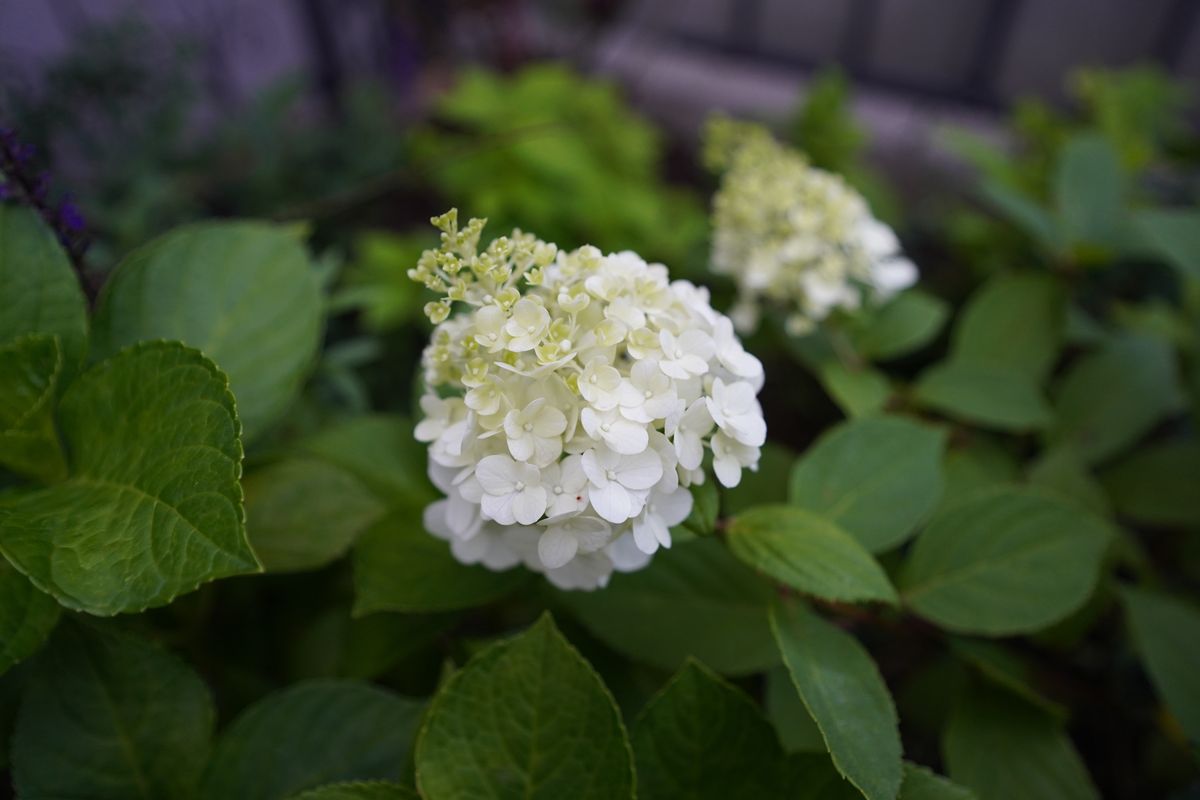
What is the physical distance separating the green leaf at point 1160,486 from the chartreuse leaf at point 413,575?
71 cm

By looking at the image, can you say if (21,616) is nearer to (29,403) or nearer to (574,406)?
(29,403)

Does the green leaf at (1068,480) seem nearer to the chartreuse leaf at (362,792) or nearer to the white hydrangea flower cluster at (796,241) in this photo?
the white hydrangea flower cluster at (796,241)

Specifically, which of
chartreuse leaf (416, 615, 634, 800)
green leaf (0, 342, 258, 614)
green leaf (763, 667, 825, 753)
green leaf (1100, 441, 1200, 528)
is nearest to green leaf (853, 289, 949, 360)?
green leaf (1100, 441, 1200, 528)

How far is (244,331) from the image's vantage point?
62cm

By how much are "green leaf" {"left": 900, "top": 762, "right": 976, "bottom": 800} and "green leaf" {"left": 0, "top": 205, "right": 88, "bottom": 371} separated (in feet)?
2.01

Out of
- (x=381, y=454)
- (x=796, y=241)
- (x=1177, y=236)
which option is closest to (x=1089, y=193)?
(x=1177, y=236)

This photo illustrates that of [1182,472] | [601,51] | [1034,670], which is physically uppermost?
[601,51]

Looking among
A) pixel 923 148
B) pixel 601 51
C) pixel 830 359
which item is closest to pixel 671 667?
pixel 830 359

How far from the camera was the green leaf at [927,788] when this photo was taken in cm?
47

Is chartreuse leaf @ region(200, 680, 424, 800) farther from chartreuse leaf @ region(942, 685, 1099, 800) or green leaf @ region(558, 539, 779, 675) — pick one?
chartreuse leaf @ region(942, 685, 1099, 800)

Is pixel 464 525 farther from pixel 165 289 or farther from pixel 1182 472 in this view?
pixel 1182 472

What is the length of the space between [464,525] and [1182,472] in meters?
0.81

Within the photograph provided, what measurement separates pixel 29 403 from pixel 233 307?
15 cm

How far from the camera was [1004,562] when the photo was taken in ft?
2.06
